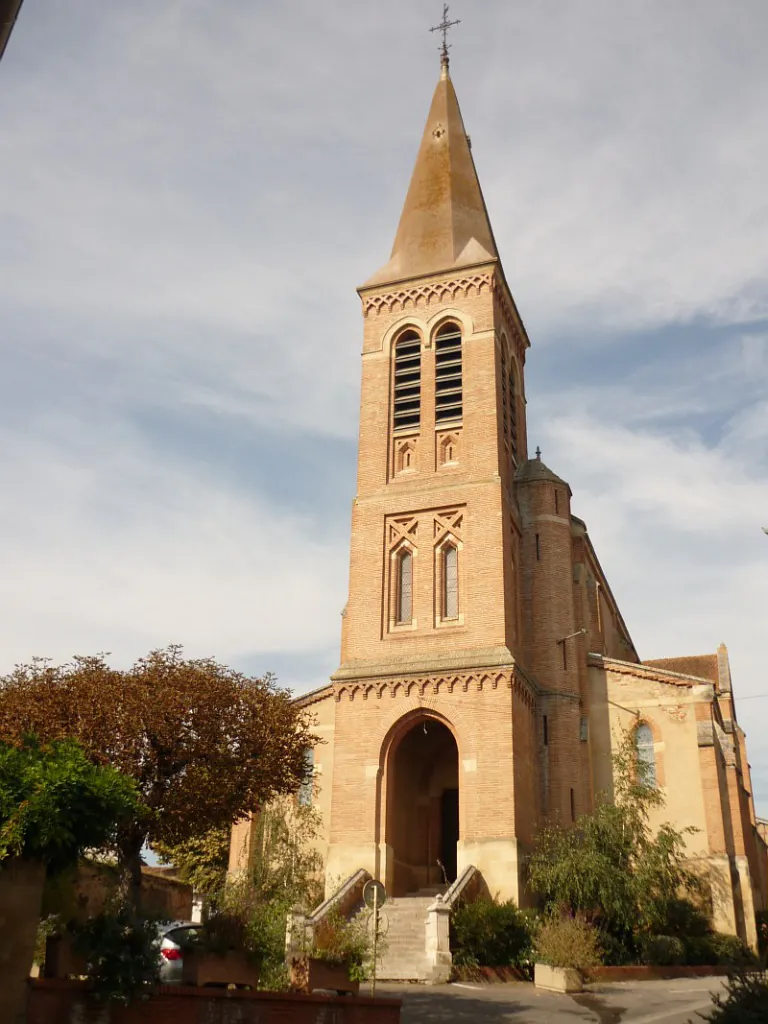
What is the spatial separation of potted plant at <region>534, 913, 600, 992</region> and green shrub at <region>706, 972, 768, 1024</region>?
10632mm

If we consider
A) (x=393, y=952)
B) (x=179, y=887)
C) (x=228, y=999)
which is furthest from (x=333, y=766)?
(x=228, y=999)

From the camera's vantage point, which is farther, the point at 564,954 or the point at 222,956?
the point at 564,954

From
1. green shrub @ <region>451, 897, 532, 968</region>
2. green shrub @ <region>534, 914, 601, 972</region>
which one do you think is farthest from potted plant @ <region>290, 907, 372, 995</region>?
green shrub @ <region>451, 897, 532, 968</region>

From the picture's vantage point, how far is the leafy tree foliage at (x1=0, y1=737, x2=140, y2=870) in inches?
390

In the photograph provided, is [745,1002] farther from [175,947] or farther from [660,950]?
[660,950]

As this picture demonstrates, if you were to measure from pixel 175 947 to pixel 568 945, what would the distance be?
9.14 meters

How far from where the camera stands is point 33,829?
9.93 meters

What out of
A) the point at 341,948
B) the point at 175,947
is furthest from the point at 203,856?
the point at 341,948

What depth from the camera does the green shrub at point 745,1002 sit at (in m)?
9.36

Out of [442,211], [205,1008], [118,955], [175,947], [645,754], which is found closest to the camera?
[118,955]

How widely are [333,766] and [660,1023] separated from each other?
47.1 feet

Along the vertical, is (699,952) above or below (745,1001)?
above

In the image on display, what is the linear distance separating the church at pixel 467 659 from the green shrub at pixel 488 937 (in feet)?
7.86

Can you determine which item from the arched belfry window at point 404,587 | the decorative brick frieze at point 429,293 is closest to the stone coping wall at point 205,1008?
the arched belfry window at point 404,587
